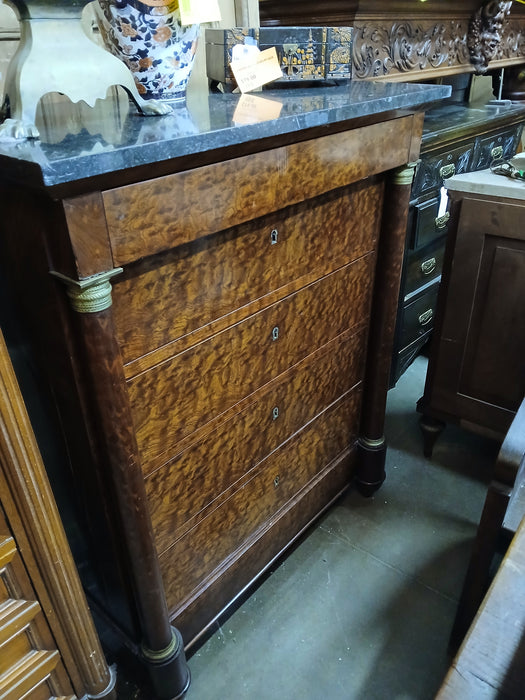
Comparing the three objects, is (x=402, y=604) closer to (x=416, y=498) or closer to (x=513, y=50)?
(x=416, y=498)

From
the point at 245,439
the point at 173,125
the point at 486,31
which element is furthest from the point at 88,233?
the point at 486,31

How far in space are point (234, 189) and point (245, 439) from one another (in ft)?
1.79

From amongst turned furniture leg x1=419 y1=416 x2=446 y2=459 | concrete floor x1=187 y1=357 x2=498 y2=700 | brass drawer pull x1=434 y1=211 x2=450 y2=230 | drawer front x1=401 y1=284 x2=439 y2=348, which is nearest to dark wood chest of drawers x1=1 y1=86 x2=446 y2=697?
concrete floor x1=187 y1=357 x2=498 y2=700

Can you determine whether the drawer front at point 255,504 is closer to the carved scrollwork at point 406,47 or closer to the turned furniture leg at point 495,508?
the turned furniture leg at point 495,508

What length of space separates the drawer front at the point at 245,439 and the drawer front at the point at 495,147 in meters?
1.20

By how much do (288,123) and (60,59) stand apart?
1.10 ft

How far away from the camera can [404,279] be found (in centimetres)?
197

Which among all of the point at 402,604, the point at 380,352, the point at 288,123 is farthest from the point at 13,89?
the point at 402,604

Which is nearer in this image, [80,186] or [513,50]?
[80,186]

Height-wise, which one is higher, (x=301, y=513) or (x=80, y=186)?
(x=80, y=186)

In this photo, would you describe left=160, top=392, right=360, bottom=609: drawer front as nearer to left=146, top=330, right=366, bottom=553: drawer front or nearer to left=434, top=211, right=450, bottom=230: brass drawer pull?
left=146, top=330, right=366, bottom=553: drawer front

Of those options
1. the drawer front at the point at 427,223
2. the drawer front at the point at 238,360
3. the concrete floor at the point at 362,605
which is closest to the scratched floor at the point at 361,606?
the concrete floor at the point at 362,605

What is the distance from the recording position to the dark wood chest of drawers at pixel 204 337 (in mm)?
736

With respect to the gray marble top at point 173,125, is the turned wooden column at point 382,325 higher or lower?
lower
